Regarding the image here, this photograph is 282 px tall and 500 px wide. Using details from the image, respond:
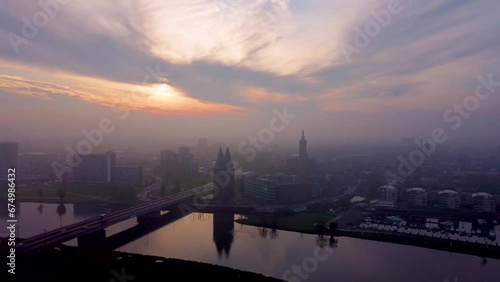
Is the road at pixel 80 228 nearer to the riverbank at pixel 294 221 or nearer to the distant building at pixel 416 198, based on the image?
the riverbank at pixel 294 221

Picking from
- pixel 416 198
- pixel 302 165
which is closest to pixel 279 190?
pixel 416 198

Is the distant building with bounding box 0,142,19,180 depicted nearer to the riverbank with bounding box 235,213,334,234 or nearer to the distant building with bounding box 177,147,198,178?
the distant building with bounding box 177,147,198,178

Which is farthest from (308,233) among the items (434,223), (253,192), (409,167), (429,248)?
(409,167)

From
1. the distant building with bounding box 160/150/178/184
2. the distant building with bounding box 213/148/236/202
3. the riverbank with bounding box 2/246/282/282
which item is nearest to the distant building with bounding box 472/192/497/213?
the distant building with bounding box 213/148/236/202

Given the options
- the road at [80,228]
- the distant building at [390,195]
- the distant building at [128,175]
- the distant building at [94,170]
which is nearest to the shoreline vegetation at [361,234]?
the road at [80,228]

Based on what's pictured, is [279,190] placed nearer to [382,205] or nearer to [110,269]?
[382,205]
